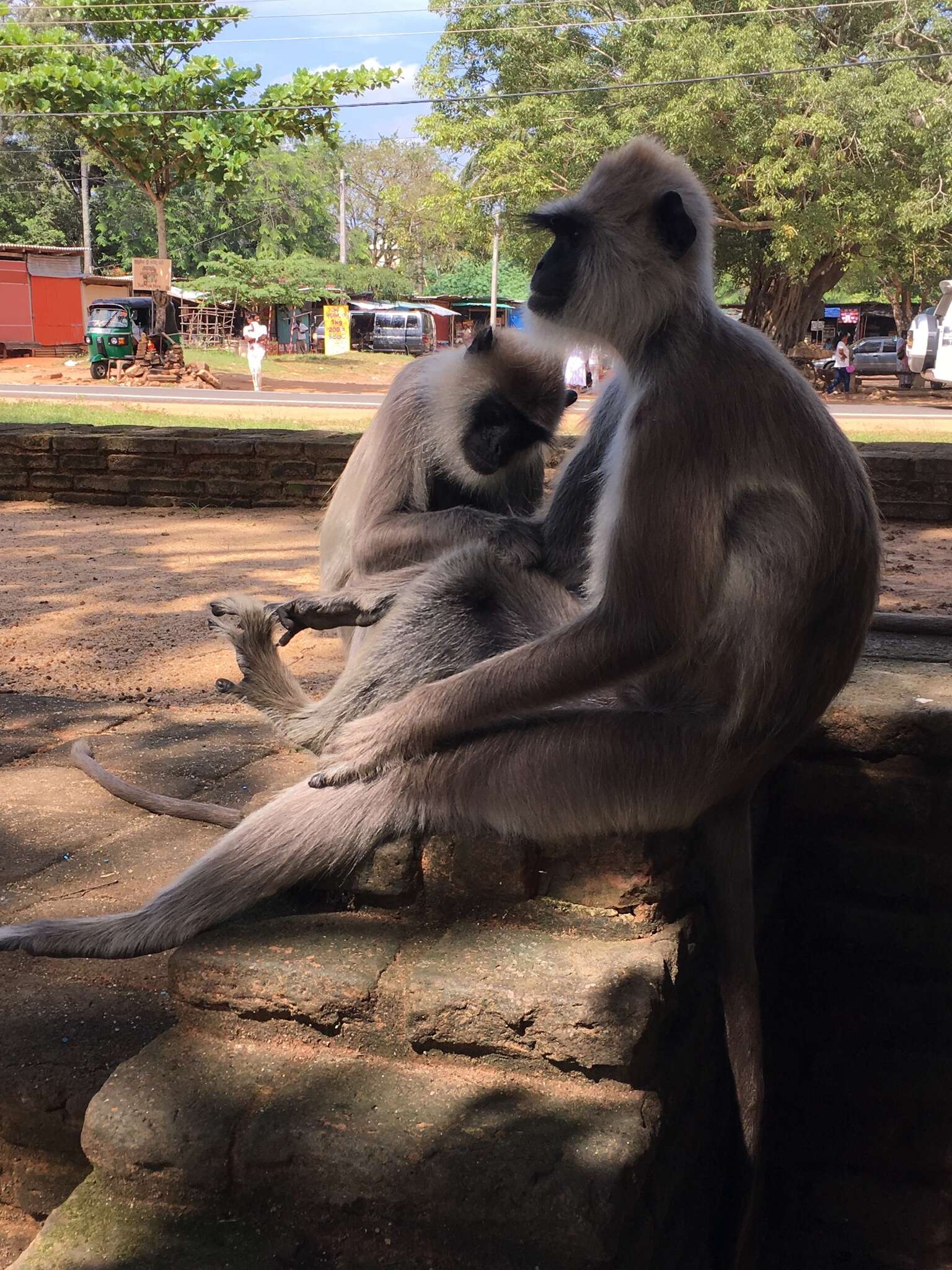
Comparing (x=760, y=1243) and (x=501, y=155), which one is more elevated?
(x=501, y=155)

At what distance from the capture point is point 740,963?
6.28 ft

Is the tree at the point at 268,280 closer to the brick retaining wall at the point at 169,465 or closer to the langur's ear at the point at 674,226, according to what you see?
the brick retaining wall at the point at 169,465

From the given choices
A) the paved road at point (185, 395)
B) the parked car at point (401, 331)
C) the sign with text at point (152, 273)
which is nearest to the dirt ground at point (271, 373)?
the paved road at point (185, 395)

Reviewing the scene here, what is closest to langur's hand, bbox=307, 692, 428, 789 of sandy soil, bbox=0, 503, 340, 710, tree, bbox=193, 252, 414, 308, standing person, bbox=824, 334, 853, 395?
sandy soil, bbox=0, 503, 340, 710

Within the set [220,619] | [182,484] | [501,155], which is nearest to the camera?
[220,619]

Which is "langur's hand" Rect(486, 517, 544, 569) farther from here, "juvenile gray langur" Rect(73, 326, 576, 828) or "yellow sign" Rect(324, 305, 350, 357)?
"yellow sign" Rect(324, 305, 350, 357)

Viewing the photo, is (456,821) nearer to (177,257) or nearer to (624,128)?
(624,128)

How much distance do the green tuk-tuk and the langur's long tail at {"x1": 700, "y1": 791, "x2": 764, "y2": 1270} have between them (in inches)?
946

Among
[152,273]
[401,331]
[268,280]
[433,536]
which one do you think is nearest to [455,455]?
[433,536]

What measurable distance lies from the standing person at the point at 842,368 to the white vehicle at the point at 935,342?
28.6 ft

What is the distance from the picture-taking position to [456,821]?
1.89 m

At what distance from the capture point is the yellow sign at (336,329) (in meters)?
34.0

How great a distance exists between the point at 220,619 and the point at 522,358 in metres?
0.90

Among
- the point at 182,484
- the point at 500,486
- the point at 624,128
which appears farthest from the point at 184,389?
the point at 500,486
